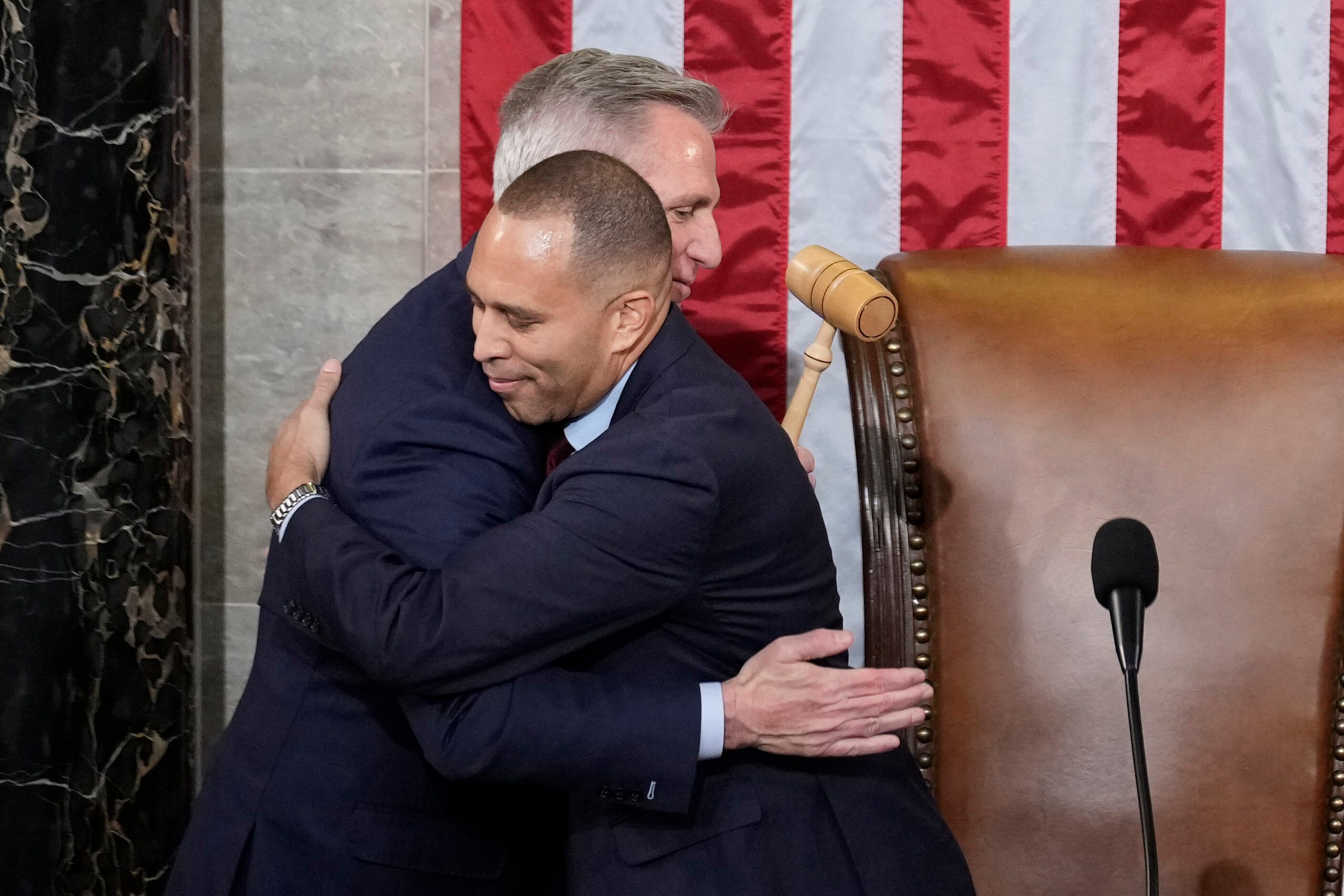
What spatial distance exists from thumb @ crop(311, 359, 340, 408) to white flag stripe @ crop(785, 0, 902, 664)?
1151 mm

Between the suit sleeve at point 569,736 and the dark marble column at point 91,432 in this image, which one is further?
the dark marble column at point 91,432

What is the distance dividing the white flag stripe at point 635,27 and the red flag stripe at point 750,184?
3 centimetres

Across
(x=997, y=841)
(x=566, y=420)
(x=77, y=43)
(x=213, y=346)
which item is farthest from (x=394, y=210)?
(x=997, y=841)

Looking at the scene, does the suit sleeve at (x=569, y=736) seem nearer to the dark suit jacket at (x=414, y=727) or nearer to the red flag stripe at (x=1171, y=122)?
the dark suit jacket at (x=414, y=727)

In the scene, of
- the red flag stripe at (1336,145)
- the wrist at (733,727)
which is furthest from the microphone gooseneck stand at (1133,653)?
the red flag stripe at (1336,145)

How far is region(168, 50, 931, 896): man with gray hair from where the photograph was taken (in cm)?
152

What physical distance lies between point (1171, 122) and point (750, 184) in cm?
89

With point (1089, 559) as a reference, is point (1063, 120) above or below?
above

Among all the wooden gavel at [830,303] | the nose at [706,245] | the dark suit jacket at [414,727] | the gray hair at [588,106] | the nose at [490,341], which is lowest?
the dark suit jacket at [414,727]

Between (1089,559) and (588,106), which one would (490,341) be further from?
(1089,559)

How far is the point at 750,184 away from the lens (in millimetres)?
2816

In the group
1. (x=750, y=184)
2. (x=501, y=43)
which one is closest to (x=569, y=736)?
(x=750, y=184)

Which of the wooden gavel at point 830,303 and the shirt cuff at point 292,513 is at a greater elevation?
the wooden gavel at point 830,303

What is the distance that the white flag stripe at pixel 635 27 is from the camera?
2.80 meters
